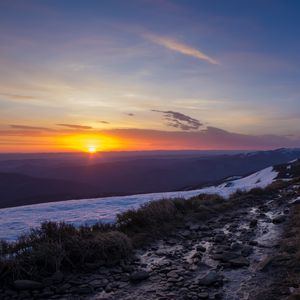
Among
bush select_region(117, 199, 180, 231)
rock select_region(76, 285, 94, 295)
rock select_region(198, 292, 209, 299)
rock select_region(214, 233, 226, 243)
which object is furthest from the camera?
bush select_region(117, 199, 180, 231)

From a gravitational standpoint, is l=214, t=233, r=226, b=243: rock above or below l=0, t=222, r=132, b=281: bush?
below

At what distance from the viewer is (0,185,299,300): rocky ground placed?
6.74 meters

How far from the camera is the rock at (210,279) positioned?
7.14 meters

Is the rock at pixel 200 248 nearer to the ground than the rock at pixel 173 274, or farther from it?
farther from it

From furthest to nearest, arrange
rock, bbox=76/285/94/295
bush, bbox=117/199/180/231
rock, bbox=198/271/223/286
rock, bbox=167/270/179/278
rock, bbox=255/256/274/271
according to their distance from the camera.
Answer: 1. bush, bbox=117/199/180/231
2. rock, bbox=255/256/274/271
3. rock, bbox=167/270/179/278
4. rock, bbox=198/271/223/286
5. rock, bbox=76/285/94/295

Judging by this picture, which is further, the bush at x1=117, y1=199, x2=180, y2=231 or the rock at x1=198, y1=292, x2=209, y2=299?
the bush at x1=117, y1=199, x2=180, y2=231

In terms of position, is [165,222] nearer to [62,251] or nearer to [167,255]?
[167,255]

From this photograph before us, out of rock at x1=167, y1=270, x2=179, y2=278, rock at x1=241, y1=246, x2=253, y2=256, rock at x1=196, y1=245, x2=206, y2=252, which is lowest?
rock at x1=167, y1=270, x2=179, y2=278

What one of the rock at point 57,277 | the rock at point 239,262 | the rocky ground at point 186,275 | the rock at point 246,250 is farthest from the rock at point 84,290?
the rock at point 246,250

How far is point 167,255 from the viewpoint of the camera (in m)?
9.32

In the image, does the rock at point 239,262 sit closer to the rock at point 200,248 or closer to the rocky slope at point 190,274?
the rocky slope at point 190,274

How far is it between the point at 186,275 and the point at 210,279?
2.18 ft

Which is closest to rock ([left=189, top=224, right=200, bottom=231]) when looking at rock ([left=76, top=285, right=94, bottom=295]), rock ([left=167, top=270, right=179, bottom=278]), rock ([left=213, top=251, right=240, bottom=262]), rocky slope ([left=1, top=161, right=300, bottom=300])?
rocky slope ([left=1, top=161, right=300, bottom=300])

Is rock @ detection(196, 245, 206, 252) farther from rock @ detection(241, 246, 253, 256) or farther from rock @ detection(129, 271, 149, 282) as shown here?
rock @ detection(129, 271, 149, 282)
